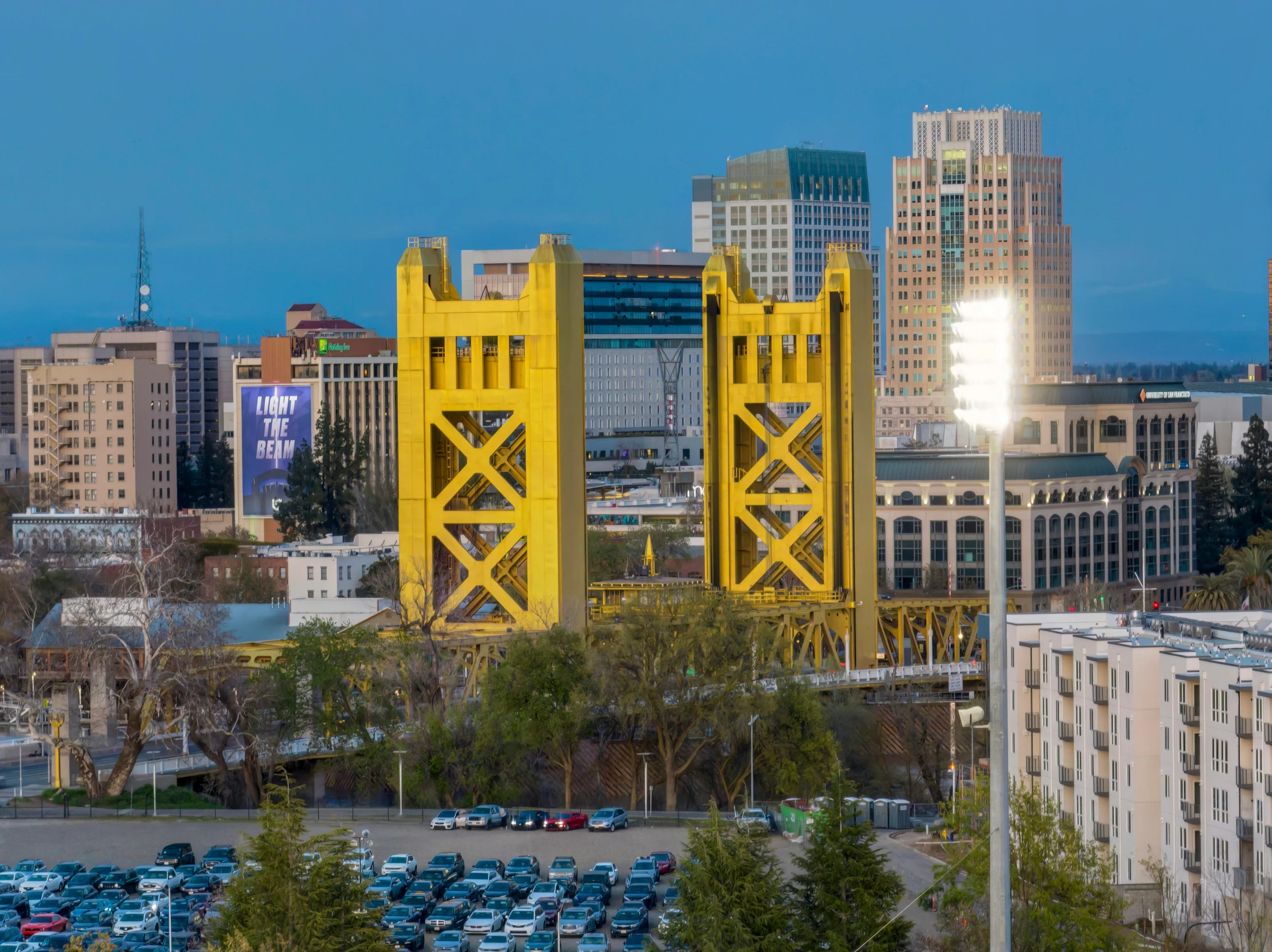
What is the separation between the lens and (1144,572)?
107562 millimetres

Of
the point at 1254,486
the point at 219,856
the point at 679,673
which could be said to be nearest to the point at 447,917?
the point at 219,856

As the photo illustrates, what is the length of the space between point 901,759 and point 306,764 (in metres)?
18.3

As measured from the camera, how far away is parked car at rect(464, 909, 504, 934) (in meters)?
44.8

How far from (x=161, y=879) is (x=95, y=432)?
120064 mm

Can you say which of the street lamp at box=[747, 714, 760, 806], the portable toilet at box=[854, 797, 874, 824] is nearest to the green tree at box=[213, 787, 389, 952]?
the portable toilet at box=[854, 797, 874, 824]

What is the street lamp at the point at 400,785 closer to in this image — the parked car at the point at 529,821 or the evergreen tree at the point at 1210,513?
the parked car at the point at 529,821

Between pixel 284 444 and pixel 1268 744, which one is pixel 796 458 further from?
pixel 284 444

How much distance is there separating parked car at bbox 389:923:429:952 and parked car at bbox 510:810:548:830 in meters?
11.2

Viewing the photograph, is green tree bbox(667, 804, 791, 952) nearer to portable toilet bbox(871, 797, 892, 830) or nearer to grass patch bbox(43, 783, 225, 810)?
portable toilet bbox(871, 797, 892, 830)

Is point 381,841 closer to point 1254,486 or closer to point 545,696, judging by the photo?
point 545,696

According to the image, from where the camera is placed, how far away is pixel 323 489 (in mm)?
145750

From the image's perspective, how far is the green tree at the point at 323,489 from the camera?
143500 millimetres

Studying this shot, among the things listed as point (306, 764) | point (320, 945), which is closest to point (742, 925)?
point (320, 945)

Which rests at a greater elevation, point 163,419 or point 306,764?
point 163,419
